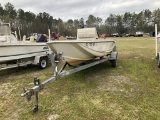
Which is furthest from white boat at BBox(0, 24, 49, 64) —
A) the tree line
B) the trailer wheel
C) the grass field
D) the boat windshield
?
the tree line

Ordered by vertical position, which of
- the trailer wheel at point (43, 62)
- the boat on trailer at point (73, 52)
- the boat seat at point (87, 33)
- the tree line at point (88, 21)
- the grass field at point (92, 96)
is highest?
the tree line at point (88, 21)

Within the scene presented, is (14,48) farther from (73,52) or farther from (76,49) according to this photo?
(76,49)

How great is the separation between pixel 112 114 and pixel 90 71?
10.2 feet

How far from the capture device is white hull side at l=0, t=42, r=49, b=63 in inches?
238

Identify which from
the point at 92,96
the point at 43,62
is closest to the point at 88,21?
the point at 43,62

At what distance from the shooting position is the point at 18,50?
21.2ft

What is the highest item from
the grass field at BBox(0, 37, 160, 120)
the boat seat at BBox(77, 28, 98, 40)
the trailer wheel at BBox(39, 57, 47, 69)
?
the boat seat at BBox(77, 28, 98, 40)

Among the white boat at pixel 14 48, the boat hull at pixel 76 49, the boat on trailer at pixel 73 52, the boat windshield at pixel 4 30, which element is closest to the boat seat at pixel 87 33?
the boat on trailer at pixel 73 52

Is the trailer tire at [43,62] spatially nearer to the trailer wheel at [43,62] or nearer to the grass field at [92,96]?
the trailer wheel at [43,62]

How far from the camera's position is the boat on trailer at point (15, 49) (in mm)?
6098

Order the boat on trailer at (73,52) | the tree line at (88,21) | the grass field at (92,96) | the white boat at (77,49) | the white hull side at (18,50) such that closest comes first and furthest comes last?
the grass field at (92,96), the boat on trailer at (73,52), the white boat at (77,49), the white hull side at (18,50), the tree line at (88,21)

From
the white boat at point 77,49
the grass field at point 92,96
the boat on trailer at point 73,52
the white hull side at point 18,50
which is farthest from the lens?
the white hull side at point 18,50

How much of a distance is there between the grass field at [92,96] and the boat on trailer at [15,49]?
0.65m

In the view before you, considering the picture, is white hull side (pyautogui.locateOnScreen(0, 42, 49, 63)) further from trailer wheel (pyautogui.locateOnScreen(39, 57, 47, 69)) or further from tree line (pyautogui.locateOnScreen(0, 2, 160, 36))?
tree line (pyautogui.locateOnScreen(0, 2, 160, 36))
